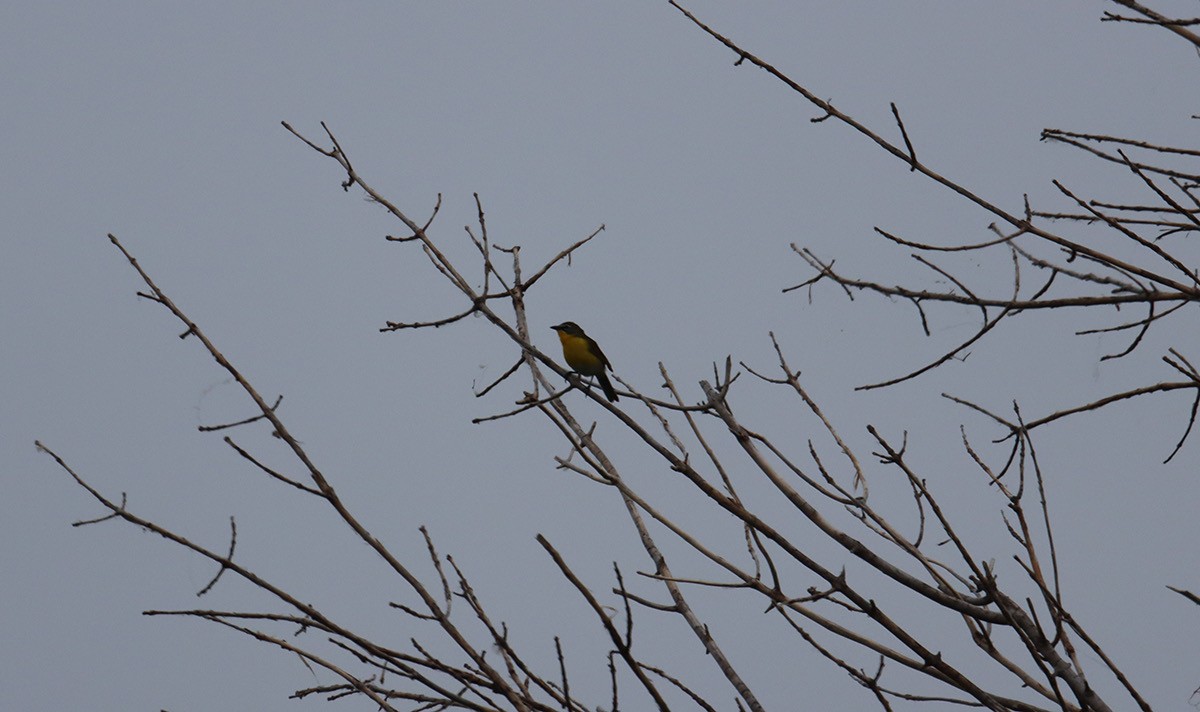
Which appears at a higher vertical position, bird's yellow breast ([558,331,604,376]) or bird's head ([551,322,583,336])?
bird's head ([551,322,583,336])

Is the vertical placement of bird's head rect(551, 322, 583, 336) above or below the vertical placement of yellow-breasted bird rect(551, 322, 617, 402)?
above

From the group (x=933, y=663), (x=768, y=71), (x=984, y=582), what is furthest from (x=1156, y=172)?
(x=933, y=663)

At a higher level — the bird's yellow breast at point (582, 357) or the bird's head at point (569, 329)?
the bird's head at point (569, 329)

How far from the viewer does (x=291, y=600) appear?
252 centimetres

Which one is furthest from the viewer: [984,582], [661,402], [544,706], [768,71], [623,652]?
[661,402]

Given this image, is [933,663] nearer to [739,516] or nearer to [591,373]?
[739,516]

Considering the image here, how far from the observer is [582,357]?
870 centimetres

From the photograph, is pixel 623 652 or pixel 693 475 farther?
pixel 693 475

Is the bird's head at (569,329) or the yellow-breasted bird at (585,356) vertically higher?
the bird's head at (569,329)

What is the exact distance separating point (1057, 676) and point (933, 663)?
265 mm

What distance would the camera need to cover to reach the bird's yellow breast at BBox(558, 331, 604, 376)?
28.5 ft

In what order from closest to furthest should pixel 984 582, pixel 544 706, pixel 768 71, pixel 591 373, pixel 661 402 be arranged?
pixel 984 582 → pixel 544 706 → pixel 768 71 → pixel 661 402 → pixel 591 373

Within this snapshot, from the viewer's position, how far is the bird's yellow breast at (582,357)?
28.5 ft

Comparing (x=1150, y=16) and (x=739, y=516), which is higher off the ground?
(x=1150, y=16)
